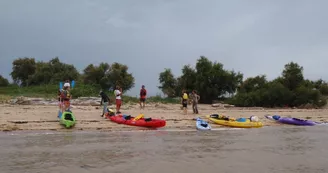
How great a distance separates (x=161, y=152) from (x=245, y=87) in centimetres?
3119

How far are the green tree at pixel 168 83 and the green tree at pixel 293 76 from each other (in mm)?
12608

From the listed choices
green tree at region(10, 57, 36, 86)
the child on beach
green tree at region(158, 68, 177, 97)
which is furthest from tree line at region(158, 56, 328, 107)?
the child on beach

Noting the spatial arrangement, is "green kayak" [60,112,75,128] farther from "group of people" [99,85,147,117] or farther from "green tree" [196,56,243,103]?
"green tree" [196,56,243,103]

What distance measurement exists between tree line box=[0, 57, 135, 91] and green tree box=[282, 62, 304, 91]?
59.9ft

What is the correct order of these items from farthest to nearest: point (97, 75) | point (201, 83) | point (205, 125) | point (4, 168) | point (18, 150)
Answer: point (97, 75) < point (201, 83) < point (205, 125) < point (18, 150) < point (4, 168)

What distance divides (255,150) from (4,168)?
772 centimetres

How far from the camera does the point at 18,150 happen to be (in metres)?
10.5

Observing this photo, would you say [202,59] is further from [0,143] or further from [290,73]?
[0,143]

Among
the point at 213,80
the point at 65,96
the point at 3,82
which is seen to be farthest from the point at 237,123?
the point at 3,82

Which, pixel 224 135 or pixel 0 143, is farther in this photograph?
pixel 224 135

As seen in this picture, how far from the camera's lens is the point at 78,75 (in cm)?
4503

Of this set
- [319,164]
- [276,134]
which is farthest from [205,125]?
[319,164]

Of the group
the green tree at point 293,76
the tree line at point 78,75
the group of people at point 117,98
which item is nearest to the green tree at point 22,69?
the tree line at point 78,75

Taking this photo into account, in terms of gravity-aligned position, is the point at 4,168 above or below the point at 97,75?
below
